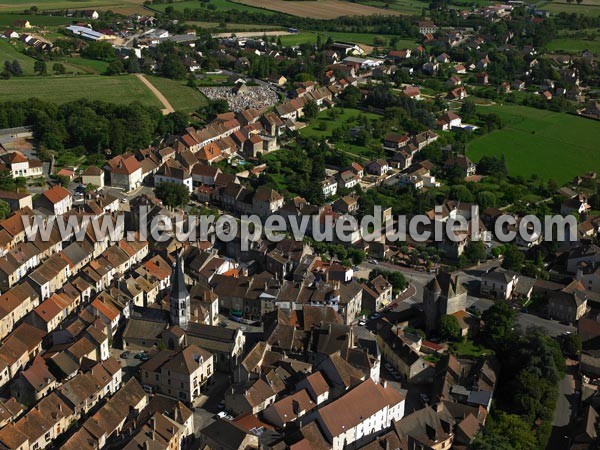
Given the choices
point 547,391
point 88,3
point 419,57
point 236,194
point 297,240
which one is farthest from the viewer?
point 88,3

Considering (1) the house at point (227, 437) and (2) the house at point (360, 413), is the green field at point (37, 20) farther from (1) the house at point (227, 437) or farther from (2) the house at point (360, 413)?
(2) the house at point (360, 413)

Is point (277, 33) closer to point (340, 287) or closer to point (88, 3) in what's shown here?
point (88, 3)

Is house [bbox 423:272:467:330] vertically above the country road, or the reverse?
house [bbox 423:272:467:330]

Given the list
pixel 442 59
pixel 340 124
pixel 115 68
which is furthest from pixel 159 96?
pixel 442 59

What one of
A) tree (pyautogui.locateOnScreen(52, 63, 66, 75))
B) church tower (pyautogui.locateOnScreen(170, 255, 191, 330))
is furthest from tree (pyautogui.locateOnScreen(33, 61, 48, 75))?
church tower (pyautogui.locateOnScreen(170, 255, 191, 330))

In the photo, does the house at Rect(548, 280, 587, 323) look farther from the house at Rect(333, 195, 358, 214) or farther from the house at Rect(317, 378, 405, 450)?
the house at Rect(333, 195, 358, 214)

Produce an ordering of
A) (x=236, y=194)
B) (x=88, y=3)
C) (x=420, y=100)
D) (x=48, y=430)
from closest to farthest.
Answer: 1. (x=48, y=430)
2. (x=236, y=194)
3. (x=420, y=100)
4. (x=88, y=3)

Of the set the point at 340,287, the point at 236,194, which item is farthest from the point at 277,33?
the point at 340,287

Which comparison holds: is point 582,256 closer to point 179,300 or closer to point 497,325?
point 497,325
